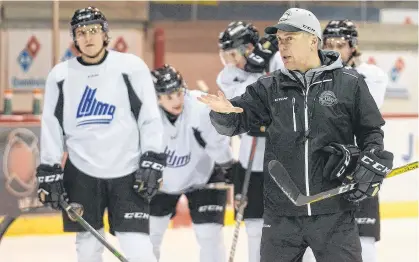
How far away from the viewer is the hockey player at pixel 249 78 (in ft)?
13.1

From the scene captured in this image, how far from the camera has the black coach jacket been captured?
262cm

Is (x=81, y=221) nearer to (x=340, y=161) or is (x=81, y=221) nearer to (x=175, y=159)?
(x=175, y=159)

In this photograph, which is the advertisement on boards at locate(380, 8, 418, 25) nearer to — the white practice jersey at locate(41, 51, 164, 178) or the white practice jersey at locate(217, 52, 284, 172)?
the white practice jersey at locate(217, 52, 284, 172)

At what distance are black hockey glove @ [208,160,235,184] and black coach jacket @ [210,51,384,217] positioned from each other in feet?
4.63

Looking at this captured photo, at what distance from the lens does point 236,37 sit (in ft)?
13.5

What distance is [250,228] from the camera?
401 centimetres

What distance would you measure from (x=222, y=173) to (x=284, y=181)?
154 centimetres

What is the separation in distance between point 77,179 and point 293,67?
1104mm

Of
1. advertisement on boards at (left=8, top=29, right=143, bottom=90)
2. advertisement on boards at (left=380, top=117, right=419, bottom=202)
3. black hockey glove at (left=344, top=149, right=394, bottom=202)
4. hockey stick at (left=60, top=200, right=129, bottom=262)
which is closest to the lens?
black hockey glove at (left=344, top=149, right=394, bottom=202)

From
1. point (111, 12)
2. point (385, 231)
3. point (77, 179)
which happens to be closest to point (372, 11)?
point (111, 12)

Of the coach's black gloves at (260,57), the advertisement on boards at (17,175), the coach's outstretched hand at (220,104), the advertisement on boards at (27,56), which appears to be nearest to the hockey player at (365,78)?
the coach's black gloves at (260,57)

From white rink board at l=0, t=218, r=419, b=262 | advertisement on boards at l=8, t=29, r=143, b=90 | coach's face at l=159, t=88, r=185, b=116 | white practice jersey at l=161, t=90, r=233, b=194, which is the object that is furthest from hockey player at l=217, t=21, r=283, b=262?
advertisement on boards at l=8, t=29, r=143, b=90

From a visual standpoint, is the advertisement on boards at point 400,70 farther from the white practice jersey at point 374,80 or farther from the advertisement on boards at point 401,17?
the white practice jersey at point 374,80

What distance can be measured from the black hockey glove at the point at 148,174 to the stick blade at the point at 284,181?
2.60 ft
